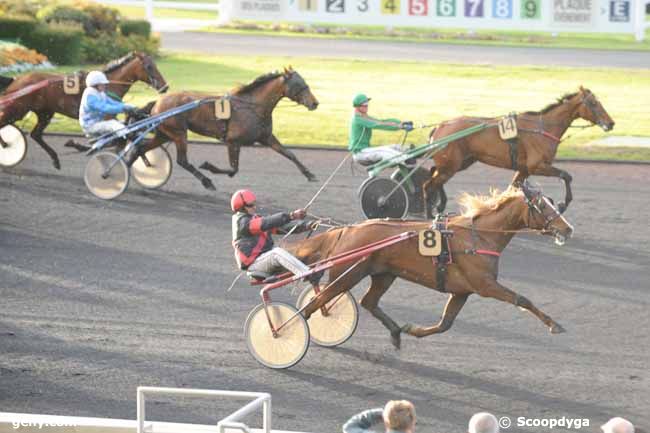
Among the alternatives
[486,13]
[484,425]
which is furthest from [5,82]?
[486,13]

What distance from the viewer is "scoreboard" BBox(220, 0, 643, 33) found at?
33125 millimetres

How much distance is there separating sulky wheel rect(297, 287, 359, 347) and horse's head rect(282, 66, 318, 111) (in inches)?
245

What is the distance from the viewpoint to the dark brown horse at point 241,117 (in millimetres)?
16750

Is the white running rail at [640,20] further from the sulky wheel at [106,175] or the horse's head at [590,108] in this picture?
the sulky wheel at [106,175]

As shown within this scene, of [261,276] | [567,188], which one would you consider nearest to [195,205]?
[567,188]

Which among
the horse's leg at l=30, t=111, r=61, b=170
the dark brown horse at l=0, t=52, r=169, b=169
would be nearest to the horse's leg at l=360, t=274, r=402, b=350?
the dark brown horse at l=0, t=52, r=169, b=169

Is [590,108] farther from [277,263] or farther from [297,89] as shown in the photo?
[277,263]

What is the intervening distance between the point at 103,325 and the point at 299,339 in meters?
2.20

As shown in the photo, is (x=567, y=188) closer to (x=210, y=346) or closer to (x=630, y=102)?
(x=210, y=346)

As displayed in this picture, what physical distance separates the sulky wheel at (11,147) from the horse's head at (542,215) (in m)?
9.87

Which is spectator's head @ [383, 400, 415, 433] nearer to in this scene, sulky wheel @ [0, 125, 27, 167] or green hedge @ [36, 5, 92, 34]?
sulky wheel @ [0, 125, 27, 167]

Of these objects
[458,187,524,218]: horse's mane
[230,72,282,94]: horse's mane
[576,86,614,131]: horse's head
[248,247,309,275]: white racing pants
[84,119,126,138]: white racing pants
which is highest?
[230,72,282,94]: horse's mane

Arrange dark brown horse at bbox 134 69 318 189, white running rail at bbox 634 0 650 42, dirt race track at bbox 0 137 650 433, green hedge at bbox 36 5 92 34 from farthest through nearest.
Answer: white running rail at bbox 634 0 650 42
green hedge at bbox 36 5 92 34
dark brown horse at bbox 134 69 318 189
dirt race track at bbox 0 137 650 433

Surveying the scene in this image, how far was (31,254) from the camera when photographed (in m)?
14.2
